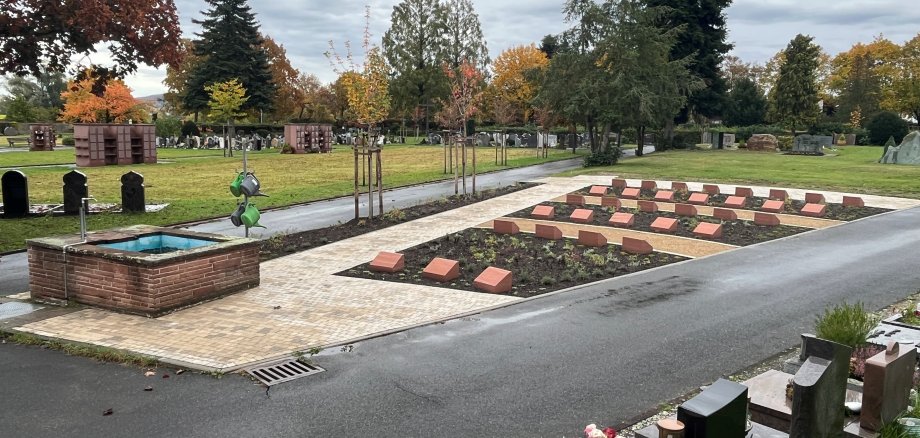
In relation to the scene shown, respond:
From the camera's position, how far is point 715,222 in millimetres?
A: 17844

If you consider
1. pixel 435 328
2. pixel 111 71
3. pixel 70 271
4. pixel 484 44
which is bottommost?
pixel 435 328

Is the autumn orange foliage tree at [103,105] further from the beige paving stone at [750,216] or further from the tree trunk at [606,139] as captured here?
the beige paving stone at [750,216]

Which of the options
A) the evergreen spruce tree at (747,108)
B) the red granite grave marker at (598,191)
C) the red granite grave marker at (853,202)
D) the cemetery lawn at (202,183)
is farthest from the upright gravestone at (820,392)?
the evergreen spruce tree at (747,108)

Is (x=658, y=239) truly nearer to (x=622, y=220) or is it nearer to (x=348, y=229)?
(x=622, y=220)

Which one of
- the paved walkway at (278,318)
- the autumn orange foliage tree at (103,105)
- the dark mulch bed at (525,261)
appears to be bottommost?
the paved walkway at (278,318)

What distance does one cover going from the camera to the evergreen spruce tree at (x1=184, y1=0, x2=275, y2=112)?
200ft

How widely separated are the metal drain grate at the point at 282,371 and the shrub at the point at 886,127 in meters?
62.8

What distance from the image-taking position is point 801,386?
463cm

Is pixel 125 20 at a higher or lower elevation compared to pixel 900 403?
higher

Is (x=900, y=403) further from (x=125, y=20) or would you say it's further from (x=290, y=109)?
(x=290, y=109)

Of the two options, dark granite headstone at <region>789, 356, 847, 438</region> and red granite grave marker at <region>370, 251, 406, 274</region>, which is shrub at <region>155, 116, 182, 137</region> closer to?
red granite grave marker at <region>370, 251, 406, 274</region>

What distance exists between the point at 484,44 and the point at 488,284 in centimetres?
7090

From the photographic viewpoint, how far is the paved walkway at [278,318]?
25.9ft

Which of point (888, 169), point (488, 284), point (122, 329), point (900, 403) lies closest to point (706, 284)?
point (488, 284)
